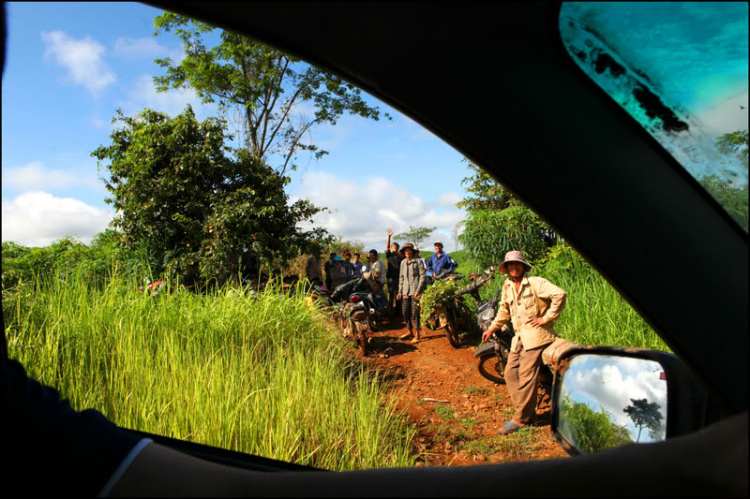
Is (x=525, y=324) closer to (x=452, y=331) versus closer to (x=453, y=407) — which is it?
(x=453, y=407)

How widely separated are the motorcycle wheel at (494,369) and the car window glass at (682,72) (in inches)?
226

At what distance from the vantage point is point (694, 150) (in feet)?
2.22

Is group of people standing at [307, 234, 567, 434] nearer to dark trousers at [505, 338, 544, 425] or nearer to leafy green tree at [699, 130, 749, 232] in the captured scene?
dark trousers at [505, 338, 544, 425]

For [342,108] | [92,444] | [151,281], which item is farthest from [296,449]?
[342,108]

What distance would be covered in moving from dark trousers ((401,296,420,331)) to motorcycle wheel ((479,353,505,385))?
9.40 feet

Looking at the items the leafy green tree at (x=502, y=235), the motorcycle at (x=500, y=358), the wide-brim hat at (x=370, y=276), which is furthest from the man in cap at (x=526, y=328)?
the wide-brim hat at (x=370, y=276)

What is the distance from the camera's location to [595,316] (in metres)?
5.91

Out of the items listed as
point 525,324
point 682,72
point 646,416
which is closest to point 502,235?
point 525,324

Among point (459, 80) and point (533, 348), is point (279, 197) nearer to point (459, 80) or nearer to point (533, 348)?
point (533, 348)

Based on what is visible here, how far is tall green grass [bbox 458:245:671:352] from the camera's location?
5.24 meters

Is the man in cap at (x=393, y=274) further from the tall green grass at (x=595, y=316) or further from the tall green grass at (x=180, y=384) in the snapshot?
the tall green grass at (x=180, y=384)

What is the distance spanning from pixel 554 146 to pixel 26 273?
5.39 m

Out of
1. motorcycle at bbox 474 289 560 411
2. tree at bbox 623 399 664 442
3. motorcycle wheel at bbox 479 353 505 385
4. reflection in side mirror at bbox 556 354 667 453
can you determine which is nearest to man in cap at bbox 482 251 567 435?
motorcycle at bbox 474 289 560 411

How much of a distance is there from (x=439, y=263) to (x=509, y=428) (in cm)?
571
